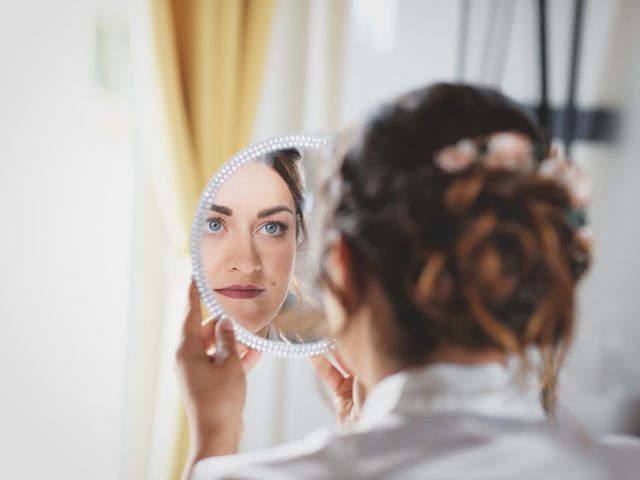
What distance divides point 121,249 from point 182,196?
0.18m

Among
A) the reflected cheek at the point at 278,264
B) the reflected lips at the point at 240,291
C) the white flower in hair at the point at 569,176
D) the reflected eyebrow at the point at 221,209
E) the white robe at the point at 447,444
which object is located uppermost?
the white flower in hair at the point at 569,176

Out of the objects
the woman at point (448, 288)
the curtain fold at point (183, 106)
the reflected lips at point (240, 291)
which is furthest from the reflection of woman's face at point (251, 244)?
the curtain fold at point (183, 106)

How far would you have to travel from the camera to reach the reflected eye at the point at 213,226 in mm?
1032

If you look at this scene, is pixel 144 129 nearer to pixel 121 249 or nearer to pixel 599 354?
pixel 121 249

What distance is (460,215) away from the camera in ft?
A: 2.28

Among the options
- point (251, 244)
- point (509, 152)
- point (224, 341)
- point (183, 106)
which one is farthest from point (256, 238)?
point (183, 106)

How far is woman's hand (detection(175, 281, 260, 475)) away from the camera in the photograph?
911 millimetres

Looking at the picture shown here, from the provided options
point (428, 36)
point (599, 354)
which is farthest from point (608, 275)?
point (428, 36)

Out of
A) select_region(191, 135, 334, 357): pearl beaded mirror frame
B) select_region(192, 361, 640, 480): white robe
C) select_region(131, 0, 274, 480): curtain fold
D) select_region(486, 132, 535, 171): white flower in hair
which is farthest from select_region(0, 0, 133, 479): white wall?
select_region(486, 132, 535, 171): white flower in hair

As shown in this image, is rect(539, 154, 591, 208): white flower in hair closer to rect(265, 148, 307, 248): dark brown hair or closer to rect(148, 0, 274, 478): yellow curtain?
rect(265, 148, 307, 248): dark brown hair

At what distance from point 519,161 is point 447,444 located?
25 centimetres

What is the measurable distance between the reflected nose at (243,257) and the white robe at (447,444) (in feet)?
1.12

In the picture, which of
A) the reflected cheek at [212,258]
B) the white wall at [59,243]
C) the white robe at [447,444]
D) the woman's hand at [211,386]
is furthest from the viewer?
the white wall at [59,243]

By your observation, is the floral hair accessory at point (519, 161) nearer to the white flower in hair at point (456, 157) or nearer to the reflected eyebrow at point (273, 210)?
the white flower in hair at point (456, 157)
